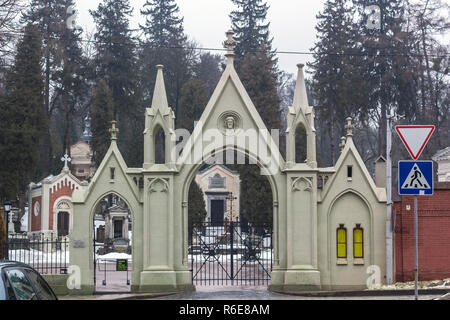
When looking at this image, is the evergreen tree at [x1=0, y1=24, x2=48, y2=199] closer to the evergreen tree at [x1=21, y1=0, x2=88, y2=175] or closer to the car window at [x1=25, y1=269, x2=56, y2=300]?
the evergreen tree at [x1=21, y1=0, x2=88, y2=175]

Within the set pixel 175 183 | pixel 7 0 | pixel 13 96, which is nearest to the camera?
pixel 175 183

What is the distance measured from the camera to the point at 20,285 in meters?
9.13

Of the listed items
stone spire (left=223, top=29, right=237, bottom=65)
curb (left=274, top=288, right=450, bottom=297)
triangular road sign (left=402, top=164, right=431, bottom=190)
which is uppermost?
stone spire (left=223, top=29, right=237, bottom=65)

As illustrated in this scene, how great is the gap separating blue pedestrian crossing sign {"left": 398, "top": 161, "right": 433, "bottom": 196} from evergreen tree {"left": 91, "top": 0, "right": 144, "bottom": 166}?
173 ft

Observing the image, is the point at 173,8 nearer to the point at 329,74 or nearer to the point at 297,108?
the point at 329,74

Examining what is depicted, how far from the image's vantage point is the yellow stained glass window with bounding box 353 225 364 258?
22562mm

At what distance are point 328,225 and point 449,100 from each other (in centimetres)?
3516

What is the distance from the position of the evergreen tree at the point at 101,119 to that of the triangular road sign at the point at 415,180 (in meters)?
49.6

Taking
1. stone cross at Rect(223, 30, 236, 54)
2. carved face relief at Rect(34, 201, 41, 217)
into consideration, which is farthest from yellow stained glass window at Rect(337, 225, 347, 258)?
carved face relief at Rect(34, 201, 41, 217)

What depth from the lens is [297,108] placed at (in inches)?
904

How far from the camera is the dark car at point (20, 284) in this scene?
8570 mm

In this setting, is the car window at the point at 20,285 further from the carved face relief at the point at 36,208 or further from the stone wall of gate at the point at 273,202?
the carved face relief at the point at 36,208

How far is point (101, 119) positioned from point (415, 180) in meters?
50.6

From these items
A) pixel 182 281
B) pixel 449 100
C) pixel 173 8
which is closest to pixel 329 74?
pixel 449 100
